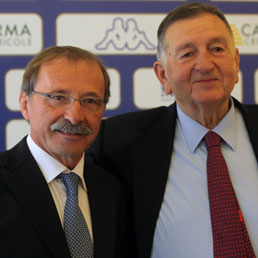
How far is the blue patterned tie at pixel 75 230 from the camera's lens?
1.18 m

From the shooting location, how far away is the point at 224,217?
4.33 ft

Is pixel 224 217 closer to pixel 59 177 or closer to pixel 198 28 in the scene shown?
pixel 59 177

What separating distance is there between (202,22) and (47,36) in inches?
34.8

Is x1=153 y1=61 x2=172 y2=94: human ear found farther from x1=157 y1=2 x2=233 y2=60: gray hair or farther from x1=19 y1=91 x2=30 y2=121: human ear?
x1=19 y1=91 x2=30 y2=121: human ear

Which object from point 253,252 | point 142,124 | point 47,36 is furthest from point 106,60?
point 253,252

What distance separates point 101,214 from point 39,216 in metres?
0.24

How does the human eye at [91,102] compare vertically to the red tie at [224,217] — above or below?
above

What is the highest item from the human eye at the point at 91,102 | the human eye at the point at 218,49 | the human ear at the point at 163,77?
the human eye at the point at 218,49

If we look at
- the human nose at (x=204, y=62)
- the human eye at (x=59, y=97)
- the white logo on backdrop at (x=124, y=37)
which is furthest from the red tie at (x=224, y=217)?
the white logo on backdrop at (x=124, y=37)

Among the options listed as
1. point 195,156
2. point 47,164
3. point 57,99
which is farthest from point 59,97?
point 195,156

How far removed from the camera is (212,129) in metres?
1.54

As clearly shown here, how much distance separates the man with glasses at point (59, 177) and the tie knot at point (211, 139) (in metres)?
0.43

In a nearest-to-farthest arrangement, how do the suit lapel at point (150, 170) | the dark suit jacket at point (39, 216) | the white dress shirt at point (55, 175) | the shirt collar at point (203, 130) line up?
the dark suit jacket at point (39, 216) → the white dress shirt at point (55, 175) → the suit lapel at point (150, 170) → the shirt collar at point (203, 130)

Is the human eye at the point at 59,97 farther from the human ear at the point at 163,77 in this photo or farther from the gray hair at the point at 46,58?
the human ear at the point at 163,77
